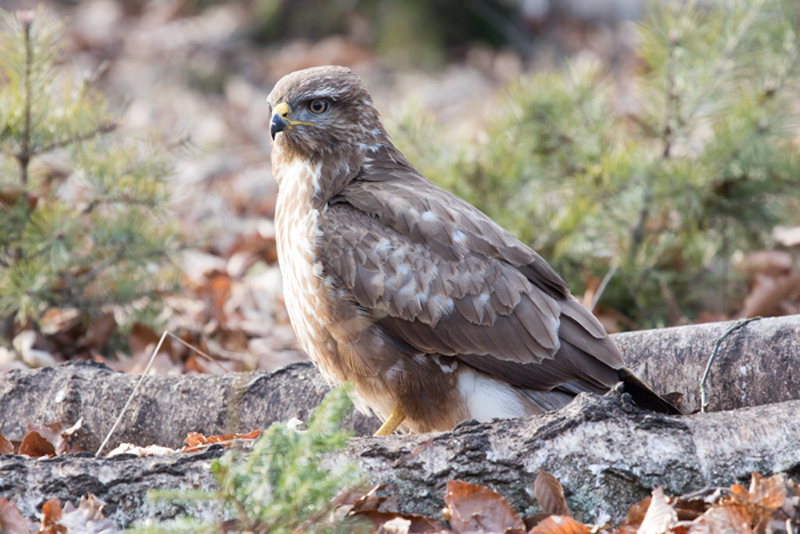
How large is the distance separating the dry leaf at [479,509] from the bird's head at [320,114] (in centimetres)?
201

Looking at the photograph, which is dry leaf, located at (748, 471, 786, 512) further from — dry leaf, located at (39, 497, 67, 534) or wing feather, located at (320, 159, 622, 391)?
dry leaf, located at (39, 497, 67, 534)

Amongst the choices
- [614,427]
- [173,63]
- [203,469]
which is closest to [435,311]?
[614,427]

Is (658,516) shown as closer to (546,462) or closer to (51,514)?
(546,462)

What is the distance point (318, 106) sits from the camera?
395 centimetres

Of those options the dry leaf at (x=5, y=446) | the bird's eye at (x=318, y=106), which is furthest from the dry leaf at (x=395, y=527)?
the bird's eye at (x=318, y=106)

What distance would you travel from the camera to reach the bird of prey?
345 cm

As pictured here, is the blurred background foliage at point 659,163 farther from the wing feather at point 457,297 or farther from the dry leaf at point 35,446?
the dry leaf at point 35,446

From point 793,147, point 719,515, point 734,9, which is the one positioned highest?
point 734,9

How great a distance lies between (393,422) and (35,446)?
155 cm

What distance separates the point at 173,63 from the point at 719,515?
33.7ft

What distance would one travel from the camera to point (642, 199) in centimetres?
522

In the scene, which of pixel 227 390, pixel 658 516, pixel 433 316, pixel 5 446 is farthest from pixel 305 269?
pixel 658 516

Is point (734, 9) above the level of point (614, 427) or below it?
above

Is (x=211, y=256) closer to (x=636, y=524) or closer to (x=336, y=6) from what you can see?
(x=636, y=524)
